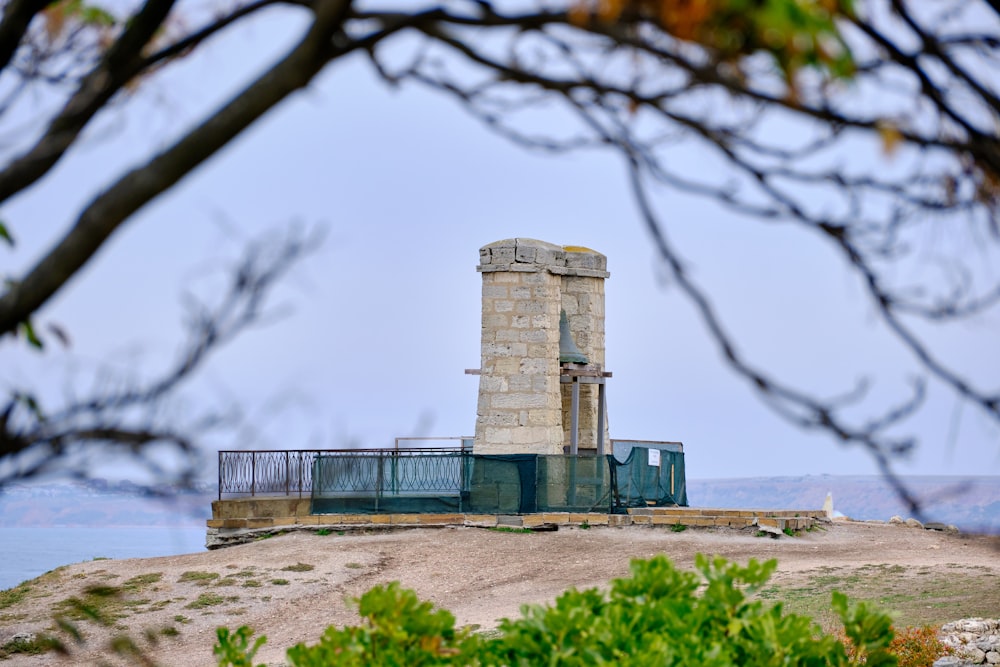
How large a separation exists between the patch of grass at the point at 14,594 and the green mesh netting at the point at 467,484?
543 cm

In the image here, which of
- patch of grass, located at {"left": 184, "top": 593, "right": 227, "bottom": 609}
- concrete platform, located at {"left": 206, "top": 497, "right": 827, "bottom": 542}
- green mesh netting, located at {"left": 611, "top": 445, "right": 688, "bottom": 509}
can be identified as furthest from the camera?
green mesh netting, located at {"left": 611, "top": 445, "right": 688, "bottom": 509}

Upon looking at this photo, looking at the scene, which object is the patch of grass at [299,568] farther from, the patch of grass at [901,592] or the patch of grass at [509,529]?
the patch of grass at [901,592]

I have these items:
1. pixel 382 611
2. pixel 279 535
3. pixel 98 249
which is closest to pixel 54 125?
pixel 98 249

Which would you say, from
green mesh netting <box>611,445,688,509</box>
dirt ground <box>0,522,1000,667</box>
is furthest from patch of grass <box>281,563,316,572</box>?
green mesh netting <box>611,445,688,509</box>

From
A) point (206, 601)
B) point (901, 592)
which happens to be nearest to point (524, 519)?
point (206, 601)

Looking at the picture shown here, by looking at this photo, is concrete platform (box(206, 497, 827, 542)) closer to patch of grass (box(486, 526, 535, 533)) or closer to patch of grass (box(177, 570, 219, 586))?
patch of grass (box(486, 526, 535, 533))

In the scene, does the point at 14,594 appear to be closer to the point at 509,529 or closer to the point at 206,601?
the point at 206,601

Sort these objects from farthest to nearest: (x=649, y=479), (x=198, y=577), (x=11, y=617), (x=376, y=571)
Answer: (x=649, y=479)
(x=376, y=571)
(x=198, y=577)
(x=11, y=617)

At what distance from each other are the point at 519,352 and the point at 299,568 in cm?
657

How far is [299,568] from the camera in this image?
17.1m

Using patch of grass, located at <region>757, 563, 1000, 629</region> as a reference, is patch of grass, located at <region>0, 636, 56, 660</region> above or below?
below

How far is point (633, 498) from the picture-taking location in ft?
70.8

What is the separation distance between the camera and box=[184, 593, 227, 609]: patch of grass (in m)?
15.5

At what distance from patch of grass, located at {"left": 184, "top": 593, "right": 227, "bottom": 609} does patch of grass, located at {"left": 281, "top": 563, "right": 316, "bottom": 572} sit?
4.34 feet
